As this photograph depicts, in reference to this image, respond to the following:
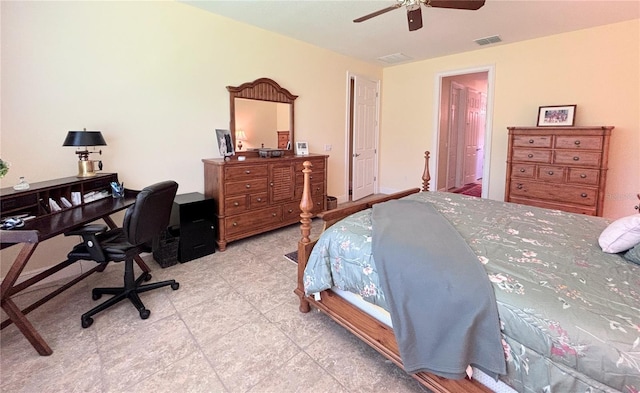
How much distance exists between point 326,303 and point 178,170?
7.90 feet

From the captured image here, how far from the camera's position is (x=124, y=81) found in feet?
9.62

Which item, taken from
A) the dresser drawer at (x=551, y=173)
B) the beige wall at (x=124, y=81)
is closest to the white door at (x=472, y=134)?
the dresser drawer at (x=551, y=173)

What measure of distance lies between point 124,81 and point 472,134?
7201 mm

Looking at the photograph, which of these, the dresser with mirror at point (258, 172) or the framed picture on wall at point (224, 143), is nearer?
the dresser with mirror at point (258, 172)

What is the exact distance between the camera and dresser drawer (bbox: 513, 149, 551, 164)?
12.3 ft

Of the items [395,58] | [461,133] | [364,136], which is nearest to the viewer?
[395,58]

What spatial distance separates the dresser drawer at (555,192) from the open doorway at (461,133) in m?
0.99

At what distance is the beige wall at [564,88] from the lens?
375 cm

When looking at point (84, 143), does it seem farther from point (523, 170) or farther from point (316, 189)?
point (523, 170)

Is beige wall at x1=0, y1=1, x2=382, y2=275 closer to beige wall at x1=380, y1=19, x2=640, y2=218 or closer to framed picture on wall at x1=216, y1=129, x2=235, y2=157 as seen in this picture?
framed picture on wall at x1=216, y1=129, x2=235, y2=157

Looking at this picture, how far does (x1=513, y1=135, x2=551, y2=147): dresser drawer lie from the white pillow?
2632mm

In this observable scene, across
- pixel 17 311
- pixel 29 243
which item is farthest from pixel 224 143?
pixel 17 311

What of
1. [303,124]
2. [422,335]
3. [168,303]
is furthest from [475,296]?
[303,124]

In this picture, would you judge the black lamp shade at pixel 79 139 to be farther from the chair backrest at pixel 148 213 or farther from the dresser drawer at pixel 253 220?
the dresser drawer at pixel 253 220
